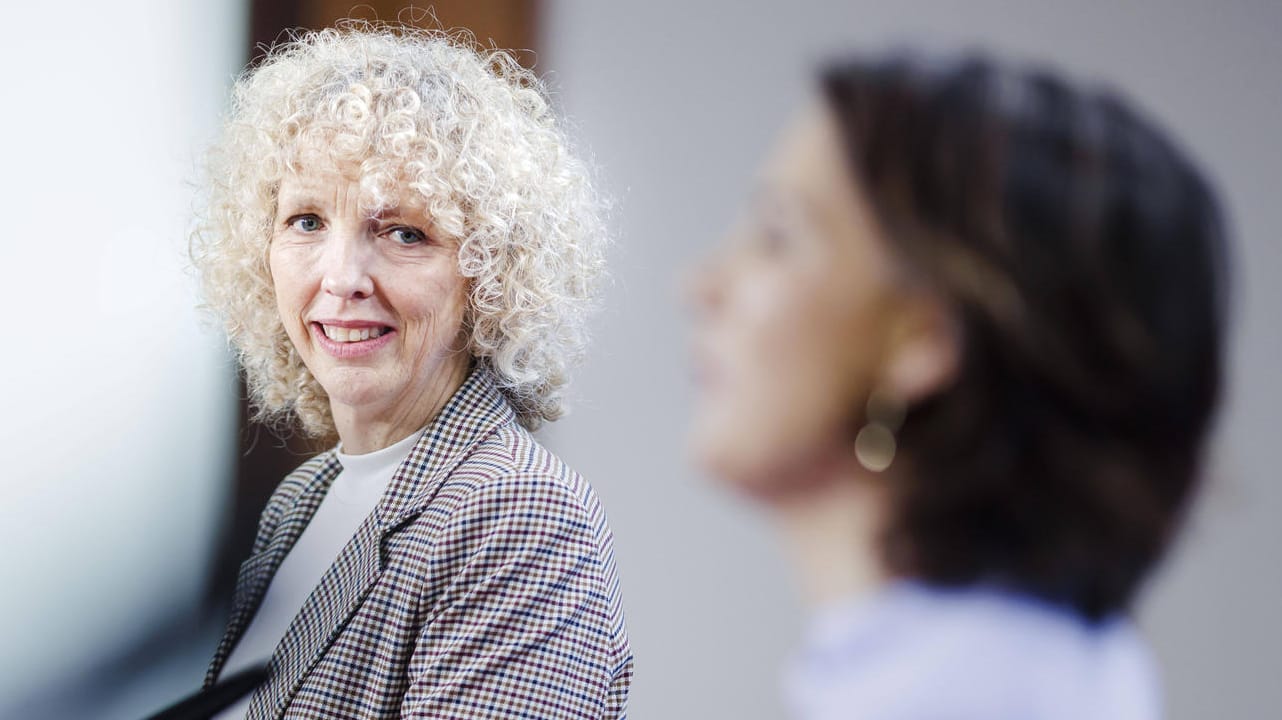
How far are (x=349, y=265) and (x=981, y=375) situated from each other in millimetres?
830

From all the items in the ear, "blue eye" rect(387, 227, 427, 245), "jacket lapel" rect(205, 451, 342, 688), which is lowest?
"jacket lapel" rect(205, 451, 342, 688)

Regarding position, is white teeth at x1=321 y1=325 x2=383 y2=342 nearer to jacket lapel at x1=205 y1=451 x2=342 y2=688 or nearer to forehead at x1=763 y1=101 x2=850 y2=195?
jacket lapel at x1=205 y1=451 x2=342 y2=688

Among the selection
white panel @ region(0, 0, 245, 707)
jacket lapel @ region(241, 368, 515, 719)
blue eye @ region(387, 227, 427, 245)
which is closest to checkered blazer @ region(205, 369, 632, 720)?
jacket lapel @ region(241, 368, 515, 719)

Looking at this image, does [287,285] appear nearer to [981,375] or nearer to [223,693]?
[223,693]

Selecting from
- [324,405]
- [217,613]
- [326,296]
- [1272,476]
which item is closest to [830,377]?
[1272,476]

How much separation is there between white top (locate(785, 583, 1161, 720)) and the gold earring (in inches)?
2.7

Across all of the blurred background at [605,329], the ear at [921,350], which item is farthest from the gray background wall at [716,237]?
the ear at [921,350]

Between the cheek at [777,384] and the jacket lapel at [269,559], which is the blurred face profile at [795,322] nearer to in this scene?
the cheek at [777,384]

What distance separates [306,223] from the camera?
4.27ft

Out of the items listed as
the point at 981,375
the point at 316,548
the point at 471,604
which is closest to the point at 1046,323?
the point at 981,375

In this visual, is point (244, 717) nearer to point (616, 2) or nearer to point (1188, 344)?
point (616, 2)

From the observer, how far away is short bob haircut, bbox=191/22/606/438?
4.06 feet

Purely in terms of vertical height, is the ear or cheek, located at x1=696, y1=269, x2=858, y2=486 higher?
the ear

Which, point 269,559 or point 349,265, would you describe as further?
point 269,559
